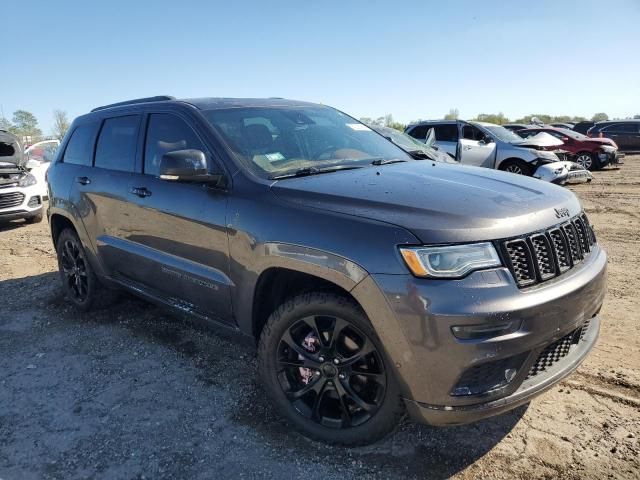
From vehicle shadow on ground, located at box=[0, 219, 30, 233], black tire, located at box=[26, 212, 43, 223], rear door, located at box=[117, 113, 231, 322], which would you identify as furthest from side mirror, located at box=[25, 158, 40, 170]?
rear door, located at box=[117, 113, 231, 322]

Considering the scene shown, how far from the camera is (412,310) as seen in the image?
6.89 feet

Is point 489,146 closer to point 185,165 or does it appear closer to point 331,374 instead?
point 185,165

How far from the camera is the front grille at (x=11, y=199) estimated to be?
29.3 feet

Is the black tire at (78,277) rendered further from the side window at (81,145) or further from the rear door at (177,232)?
the rear door at (177,232)

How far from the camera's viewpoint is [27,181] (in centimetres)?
930

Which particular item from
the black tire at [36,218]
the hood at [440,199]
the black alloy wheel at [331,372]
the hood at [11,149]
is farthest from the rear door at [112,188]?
the hood at [11,149]

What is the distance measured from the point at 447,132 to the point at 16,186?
939 centimetres

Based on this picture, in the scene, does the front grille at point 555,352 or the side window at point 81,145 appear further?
the side window at point 81,145

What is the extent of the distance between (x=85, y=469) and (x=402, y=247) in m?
1.95

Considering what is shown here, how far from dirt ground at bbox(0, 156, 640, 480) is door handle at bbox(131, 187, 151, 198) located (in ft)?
3.93

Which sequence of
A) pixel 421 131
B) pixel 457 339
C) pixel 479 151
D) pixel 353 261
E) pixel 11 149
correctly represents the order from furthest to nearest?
pixel 421 131, pixel 479 151, pixel 11 149, pixel 353 261, pixel 457 339

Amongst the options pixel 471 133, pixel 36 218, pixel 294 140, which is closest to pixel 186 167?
pixel 294 140

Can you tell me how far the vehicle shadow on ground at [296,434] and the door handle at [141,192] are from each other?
40.2 inches

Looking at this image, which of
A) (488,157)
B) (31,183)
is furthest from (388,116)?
(31,183)
